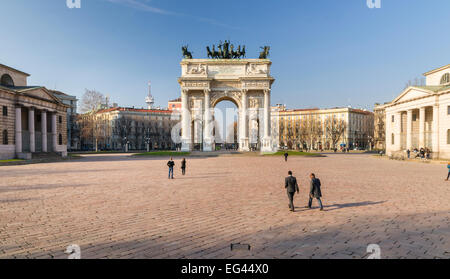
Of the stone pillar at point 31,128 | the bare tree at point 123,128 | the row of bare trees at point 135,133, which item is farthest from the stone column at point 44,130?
the row of bare trees at point 135,133

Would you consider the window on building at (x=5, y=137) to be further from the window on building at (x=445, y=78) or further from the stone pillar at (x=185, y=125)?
the window on building at (x=445, y=78)

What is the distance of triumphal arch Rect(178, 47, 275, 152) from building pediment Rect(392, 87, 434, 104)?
24202mm

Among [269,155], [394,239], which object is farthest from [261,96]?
[394,239]

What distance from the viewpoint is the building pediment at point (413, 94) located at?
131 feet

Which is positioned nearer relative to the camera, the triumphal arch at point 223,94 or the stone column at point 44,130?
the stone column at point 44,130

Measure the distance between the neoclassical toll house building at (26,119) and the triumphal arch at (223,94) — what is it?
2349cm

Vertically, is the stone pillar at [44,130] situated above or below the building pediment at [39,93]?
below

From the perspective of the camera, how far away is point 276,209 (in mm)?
9453

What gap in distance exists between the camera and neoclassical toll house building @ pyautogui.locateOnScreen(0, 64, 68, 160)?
36281 millimetres

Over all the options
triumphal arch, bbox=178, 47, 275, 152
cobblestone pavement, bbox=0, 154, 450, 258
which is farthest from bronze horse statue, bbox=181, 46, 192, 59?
cobblestone pavement, bbox=0, 154, 450, 258

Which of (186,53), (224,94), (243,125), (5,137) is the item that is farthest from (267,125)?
(5,137)

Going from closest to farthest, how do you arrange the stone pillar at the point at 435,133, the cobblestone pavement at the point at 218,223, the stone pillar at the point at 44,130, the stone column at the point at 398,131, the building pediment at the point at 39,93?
the cobblestone pavement at the point at 218,223
the stone pillar at the point at 435,133
the building pediment at the point at 39,93
the stone pillar at the point at 44,130
the stone column at the point at 398,131
